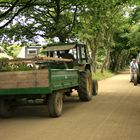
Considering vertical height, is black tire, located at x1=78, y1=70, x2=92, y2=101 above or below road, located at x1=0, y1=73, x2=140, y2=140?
above

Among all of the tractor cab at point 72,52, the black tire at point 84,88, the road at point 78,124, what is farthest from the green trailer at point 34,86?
the tractor cab at point 72,52

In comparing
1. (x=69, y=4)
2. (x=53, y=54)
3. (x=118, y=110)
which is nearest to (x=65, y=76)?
(x=118, y=110)

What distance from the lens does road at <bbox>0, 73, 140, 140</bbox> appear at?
32.3 feet

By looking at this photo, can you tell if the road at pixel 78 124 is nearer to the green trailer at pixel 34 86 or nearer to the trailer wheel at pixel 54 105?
the trailer wheel at pixel 54 105

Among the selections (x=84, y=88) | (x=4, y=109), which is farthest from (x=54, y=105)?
(x=84, y=88)

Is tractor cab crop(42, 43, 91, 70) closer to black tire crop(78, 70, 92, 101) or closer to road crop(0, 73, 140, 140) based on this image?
black tire crop(78, 70, 92, 101)

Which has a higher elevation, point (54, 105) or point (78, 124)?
point (54, 105)

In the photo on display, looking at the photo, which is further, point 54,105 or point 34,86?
point 54,105

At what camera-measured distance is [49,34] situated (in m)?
23.3

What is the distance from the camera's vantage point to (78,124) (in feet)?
37.8

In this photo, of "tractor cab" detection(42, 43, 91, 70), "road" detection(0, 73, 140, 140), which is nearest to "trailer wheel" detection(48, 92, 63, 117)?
"road" detection(0, 73, 140, 140)

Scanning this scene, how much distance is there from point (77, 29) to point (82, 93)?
706 centimetres

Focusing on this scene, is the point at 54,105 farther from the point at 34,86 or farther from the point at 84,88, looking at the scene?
the point at 84,88

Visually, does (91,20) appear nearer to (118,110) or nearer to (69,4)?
(69,4)
